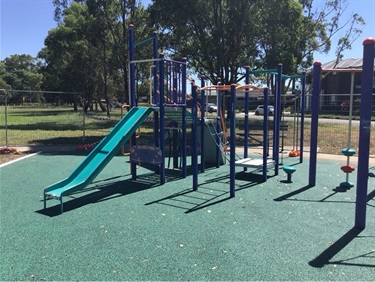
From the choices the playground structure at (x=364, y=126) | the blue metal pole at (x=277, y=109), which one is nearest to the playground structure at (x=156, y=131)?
the blue metal pole at (x=277, y=109)

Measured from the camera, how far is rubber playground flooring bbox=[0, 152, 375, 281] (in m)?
3.63

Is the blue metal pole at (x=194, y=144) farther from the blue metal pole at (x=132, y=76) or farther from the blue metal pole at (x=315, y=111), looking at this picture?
the blue metal pole at (x=315, y=111)

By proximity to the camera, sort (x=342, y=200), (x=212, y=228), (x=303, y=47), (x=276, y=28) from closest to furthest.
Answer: (x=212, y=228)
(x=342, y=200)
(x=276, y=28)
(x=303, y=47)

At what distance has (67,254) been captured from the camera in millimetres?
4008

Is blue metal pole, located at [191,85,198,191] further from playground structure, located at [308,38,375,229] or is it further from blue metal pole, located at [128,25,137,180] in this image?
playground structure, located at [308,38,375,229]

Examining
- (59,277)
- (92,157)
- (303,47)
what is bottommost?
(59,277)

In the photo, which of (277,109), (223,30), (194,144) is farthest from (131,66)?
(223,30)

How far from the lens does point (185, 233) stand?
15.2 feet

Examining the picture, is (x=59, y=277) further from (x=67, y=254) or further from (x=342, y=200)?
(x=342, y=200)

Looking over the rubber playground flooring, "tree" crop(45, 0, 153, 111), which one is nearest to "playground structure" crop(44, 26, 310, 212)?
the rubber playground flooring

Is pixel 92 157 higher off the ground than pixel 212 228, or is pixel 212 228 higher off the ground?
pixel 92 157

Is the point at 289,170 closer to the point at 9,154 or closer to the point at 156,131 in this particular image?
the point at 156,131

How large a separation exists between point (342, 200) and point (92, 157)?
4.61m

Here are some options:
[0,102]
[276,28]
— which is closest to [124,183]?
[276,28]
